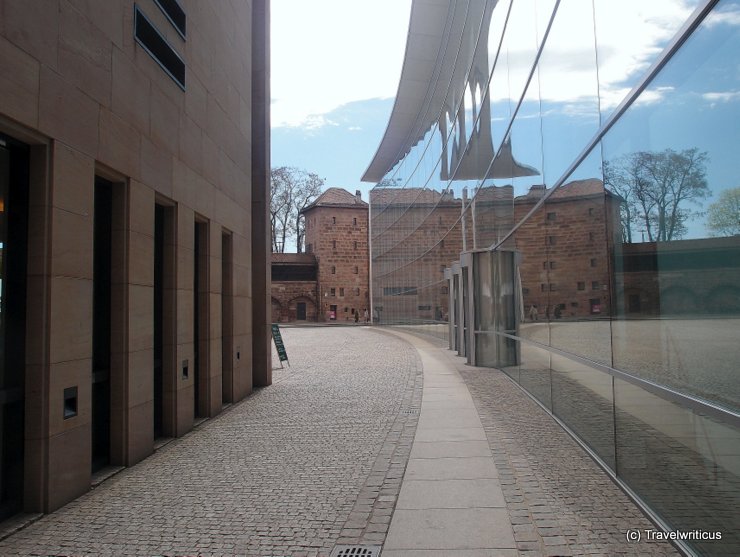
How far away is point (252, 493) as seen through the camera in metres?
5.69

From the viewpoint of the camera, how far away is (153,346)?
754cm

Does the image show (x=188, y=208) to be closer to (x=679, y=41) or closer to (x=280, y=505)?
(x=280, y=505)

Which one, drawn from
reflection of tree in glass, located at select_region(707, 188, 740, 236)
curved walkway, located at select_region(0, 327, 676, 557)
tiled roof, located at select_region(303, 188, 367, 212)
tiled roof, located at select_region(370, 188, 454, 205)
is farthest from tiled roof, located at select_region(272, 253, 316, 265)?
reflection of tree in glass, located at select_region(707, 188, 740, 236)

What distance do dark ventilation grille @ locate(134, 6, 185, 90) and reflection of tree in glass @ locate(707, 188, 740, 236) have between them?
19.9 ft

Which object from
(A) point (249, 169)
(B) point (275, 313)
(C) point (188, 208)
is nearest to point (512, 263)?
(A) point (249, 169)

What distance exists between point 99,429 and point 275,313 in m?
58.8

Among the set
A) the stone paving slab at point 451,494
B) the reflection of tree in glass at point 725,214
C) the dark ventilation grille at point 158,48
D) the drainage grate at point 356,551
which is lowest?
the drainage grate at point 356,551

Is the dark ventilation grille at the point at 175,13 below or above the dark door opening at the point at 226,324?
above

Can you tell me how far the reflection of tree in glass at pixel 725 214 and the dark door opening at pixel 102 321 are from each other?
18.7 ft

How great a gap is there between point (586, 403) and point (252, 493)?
12.6ft

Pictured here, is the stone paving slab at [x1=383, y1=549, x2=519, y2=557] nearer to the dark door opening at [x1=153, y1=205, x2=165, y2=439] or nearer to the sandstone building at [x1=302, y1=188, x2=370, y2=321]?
the dark door opening at [x1=153, y1=205, x2=165, y2=439]

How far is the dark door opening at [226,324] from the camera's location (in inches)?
431

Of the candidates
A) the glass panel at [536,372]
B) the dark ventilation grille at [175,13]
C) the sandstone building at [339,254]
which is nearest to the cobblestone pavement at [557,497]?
the glass panel at [536,372]

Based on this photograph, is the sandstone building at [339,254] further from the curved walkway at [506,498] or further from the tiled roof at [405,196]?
the curved walkway at [506,498]
